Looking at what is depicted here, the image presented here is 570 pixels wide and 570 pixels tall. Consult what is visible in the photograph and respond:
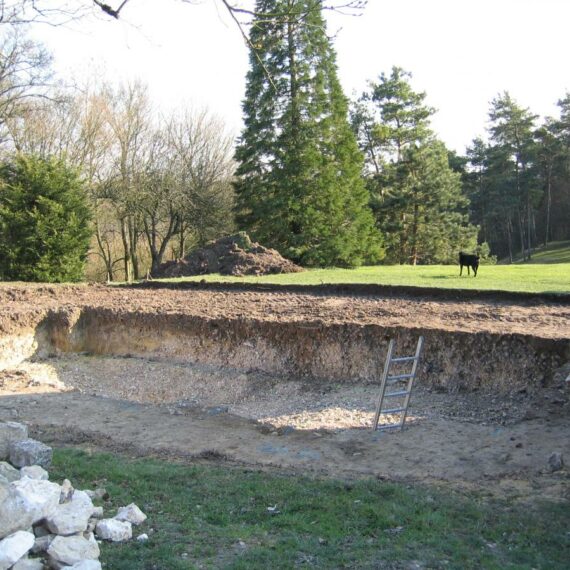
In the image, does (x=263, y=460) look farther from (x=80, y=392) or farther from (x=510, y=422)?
(x=80, y=392)

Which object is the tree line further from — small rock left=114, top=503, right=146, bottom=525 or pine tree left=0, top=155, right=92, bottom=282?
small rock left=114, top=503, right=146, bottom=525

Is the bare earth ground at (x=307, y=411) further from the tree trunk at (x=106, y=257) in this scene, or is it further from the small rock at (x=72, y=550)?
the tree trunk at (x=106, y=257)

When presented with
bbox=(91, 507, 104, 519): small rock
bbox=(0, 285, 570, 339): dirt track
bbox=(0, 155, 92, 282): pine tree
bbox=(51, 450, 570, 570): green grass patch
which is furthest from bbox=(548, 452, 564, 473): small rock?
bbox=(0, 155, 92, 282): pine tree

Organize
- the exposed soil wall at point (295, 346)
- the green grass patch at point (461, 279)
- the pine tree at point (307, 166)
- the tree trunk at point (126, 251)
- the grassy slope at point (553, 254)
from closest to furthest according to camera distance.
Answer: the exposed soil wall at point (295, 346), the green grass patch at point (461, 279), the pine tree at point (307, 166), the tree trunk at point (126, 251), the grassy slope at point (553, 254)

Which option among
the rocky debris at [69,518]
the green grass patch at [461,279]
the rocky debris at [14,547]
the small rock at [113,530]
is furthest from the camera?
the green grass patch at [461,279]

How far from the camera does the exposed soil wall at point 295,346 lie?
9344 mm

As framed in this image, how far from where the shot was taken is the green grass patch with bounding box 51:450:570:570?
425cm

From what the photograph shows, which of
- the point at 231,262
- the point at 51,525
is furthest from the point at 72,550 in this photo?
the point at 231,262

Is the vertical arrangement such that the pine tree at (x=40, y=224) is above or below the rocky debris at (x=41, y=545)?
above

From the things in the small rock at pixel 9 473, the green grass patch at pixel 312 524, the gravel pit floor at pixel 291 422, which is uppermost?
the small rock at pixel 9 473

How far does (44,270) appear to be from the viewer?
845 inches

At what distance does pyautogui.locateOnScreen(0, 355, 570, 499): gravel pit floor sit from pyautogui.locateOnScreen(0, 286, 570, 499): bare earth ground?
22mm

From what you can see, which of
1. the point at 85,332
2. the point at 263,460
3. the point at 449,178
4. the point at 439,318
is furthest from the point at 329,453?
the point at 449,178

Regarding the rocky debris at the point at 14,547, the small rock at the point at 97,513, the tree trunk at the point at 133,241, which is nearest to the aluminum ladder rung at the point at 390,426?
the small rock at the point at 97,513
